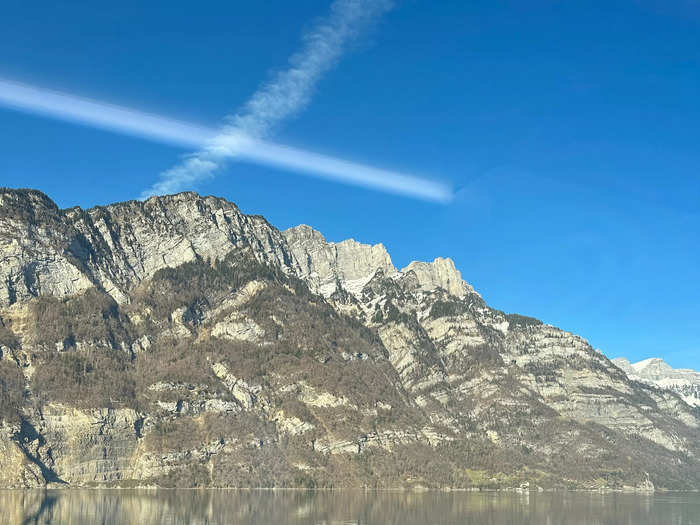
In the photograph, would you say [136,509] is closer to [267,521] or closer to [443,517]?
[267,521]

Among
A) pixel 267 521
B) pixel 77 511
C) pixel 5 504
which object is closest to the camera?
pixel 267 521

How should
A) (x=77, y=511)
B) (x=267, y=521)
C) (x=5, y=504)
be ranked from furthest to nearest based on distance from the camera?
(x=5, y=504), (x=77, y=511), (x=267, y=521)

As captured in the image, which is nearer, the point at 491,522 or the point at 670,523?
the point at 491,522

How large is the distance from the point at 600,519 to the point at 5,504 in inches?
5438

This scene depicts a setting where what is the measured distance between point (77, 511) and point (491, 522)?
290 feet

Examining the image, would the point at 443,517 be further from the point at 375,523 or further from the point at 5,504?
the point at 5,504

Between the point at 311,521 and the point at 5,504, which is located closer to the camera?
the point at 311,521

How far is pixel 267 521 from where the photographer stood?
168375mm

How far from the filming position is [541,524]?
18150 cm

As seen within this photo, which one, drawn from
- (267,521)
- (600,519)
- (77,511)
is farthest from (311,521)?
(600,519)

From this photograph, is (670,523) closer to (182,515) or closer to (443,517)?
(443,517)

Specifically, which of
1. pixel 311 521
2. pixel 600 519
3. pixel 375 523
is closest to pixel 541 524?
pixel 600 519

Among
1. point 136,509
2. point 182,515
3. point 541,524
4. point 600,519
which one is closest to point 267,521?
point 182,515

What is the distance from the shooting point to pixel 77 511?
17988cm
